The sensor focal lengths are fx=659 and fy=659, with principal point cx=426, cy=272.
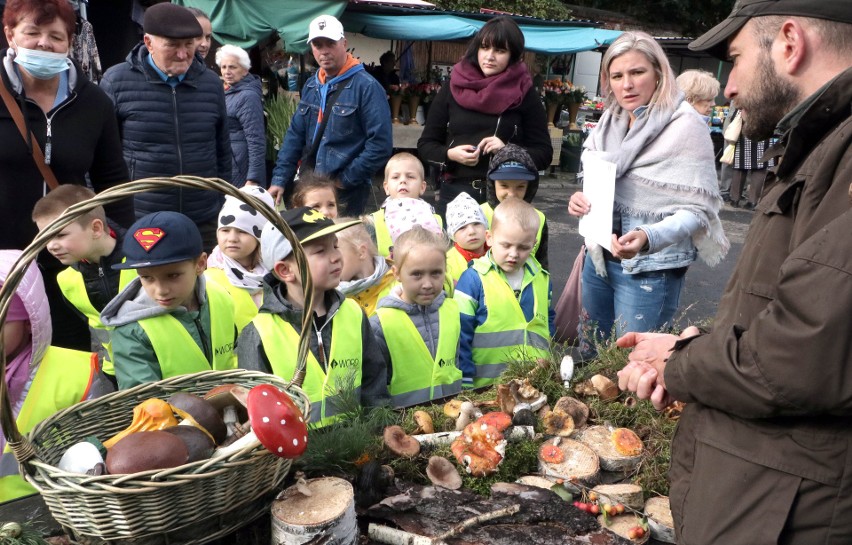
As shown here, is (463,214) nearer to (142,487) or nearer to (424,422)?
(424,422)

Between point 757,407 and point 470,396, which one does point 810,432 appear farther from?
point 470,396

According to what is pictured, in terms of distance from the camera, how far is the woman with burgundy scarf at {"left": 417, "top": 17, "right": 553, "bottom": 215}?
4383 mm

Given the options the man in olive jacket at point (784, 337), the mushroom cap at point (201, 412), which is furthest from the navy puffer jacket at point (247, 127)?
the man in olive jacket at point (784, 337)

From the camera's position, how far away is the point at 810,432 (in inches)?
51.1

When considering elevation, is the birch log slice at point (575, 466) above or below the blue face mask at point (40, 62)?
→ below

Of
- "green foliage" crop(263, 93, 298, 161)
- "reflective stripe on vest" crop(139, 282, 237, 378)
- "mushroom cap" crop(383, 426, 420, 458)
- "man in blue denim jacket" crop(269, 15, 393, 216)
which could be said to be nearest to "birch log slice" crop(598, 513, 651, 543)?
"mushroom cap" crop(383, 426, 420, 458)

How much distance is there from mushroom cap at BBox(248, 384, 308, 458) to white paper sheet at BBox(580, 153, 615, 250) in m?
2.03

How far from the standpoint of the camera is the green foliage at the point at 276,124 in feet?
29.1

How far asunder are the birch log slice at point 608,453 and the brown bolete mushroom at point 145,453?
1330 millimetres

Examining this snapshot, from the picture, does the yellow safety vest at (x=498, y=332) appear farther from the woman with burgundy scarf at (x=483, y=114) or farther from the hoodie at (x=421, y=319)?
the woman with burgundy scarf at (x=483, y=114)

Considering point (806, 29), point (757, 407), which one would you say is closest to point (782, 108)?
point (806, 29)

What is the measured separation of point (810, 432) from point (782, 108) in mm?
737

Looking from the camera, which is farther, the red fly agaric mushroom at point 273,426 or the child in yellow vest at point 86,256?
the child in yellow vest at point 86,256

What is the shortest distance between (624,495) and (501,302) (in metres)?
1.54
